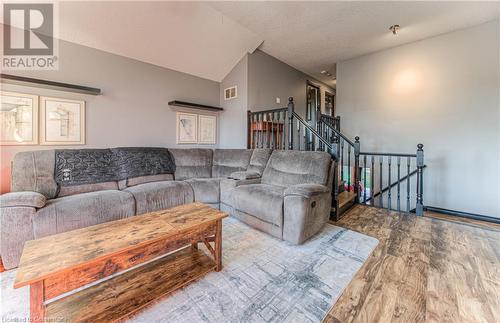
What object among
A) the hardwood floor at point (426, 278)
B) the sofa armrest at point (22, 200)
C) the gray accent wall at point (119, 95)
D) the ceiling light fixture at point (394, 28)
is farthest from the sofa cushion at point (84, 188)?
the ceiling light fixture at point (394, 28)

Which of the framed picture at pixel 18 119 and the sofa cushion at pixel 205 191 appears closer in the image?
the framed picture at pixel 18 119

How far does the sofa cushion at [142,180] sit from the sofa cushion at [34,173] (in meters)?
0.71

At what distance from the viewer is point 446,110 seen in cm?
376

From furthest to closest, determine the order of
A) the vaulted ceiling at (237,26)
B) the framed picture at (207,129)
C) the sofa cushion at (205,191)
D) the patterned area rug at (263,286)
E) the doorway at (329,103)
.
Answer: the doorway at (329,103) < the framed picture at (207,129) < the sofa cushion at (205,191) < the vaulted ceiling at (237,26) < the patterned area rug at (263,286)

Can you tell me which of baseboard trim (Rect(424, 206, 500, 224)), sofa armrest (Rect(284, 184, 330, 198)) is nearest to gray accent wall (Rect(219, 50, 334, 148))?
sofa armrest (Rect(284, 184, 330, 198))

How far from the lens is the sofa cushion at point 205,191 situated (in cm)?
308

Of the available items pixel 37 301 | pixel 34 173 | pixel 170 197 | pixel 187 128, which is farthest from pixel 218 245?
pixel 187 128

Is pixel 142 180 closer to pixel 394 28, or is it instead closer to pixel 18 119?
pixel 18 119

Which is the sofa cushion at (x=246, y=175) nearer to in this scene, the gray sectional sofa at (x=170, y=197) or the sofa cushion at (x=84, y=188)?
the gray sectional sofa at (x=170, y=197)

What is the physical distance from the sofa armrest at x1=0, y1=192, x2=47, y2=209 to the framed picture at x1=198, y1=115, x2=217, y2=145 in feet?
8.85

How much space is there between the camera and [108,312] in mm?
1237

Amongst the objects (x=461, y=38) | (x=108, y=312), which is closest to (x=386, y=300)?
(x=108, y=312)

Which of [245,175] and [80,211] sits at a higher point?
[245,175]

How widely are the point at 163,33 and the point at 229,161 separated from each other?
233 cm
